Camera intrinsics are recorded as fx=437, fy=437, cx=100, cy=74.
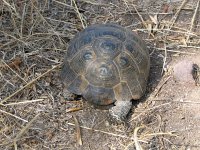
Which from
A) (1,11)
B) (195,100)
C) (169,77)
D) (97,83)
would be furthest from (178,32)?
(1,11)

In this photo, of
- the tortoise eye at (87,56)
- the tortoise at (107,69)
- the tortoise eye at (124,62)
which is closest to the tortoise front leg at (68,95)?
the tortoise at (107,69)

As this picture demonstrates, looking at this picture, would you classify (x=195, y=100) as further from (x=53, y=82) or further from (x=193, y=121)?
(x=53, y=82)

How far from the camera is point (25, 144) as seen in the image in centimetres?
303

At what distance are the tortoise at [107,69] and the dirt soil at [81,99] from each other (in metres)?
0.12

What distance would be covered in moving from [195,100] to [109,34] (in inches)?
33.4

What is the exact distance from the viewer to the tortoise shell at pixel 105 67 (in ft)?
10.5

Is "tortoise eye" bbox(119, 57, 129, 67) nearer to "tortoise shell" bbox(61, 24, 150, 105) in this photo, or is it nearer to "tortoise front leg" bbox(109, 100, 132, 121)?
"tortoise shell" bbox(61, 24, 150, 105)

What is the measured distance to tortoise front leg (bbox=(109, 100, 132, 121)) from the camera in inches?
126

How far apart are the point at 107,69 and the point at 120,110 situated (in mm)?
315

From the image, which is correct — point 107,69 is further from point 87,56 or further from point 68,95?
point 68,95

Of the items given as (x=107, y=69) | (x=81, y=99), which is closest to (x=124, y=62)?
(x=107, y=69)

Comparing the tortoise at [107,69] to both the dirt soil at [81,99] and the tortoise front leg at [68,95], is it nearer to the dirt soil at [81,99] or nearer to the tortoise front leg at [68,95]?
the tortoise front leg at [68,95]

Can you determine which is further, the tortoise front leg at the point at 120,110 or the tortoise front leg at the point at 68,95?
the tortoise front leg at the point at 68,95

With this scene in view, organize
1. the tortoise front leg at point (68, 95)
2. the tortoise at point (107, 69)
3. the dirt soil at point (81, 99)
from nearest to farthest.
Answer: the dirt soil at point (81, 99) → the tortoise at point (107, 69) → the tortoise front leg at point (68, 95)
